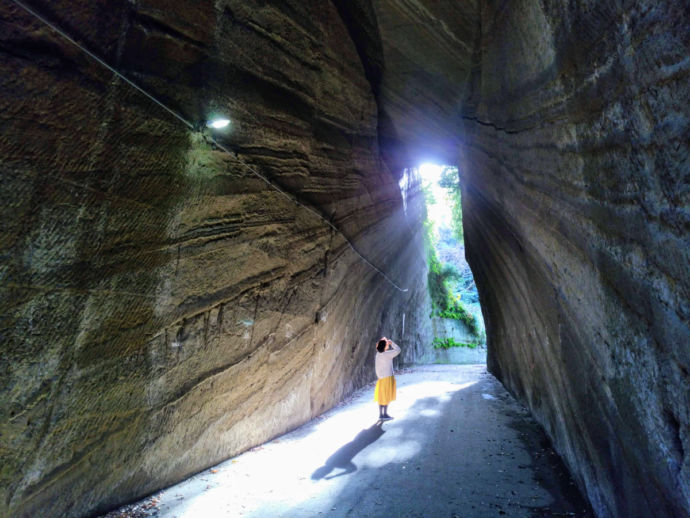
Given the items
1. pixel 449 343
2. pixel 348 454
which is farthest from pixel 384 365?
pixel 449 343

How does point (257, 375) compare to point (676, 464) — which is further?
point (257, 375)

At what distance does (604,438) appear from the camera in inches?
112

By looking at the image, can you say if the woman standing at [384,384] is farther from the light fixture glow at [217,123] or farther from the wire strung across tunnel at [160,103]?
the light fixture glow at [217,123]

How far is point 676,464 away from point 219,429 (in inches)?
160

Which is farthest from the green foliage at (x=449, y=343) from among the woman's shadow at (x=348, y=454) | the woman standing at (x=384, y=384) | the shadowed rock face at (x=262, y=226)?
the woman's shadow at (x=348, y=454)

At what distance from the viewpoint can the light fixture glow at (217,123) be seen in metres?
4.20

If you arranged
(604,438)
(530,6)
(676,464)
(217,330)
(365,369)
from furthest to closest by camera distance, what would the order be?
1. (365,369)
2. (217,330)
3. (530,6)
4. (604,438)
5. (676,464)

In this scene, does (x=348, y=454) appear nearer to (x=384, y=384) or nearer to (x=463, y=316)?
(x=384, y=384)

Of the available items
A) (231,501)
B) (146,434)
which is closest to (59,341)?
(146,434)

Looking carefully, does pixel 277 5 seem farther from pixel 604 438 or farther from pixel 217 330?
pixel 604 438

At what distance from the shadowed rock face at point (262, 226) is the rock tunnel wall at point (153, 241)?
19 mm

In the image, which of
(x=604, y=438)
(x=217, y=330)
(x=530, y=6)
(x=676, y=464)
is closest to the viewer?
(x=676, y=464)

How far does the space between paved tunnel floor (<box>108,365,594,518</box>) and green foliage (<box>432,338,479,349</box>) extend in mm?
12925

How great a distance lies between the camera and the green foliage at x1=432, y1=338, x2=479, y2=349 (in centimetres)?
1932
